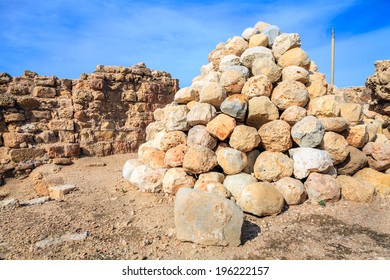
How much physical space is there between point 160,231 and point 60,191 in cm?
252

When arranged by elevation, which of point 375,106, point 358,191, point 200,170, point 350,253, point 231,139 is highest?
point 375,106

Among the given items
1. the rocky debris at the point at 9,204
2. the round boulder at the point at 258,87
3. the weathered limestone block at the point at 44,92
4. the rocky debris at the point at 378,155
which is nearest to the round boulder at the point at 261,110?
the round boulder at the point at 258,87

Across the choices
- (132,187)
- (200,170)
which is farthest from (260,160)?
(132,187)

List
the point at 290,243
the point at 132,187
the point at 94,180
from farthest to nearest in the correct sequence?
1. the point at 94,180
2. the point at 132,187
3. the point at 290,243

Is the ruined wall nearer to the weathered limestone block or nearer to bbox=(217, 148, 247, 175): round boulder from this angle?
the weathered limestone block

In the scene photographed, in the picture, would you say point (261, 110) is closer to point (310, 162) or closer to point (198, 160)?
point (310, 162)

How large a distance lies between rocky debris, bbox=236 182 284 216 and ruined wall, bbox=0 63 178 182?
15.6 feet

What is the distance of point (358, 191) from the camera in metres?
3.98

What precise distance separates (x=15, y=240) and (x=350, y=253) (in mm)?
3711

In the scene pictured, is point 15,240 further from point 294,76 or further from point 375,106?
point 375,106

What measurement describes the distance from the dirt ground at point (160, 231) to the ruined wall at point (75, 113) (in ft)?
7.40

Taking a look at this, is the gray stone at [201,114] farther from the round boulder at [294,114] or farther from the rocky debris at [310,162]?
the rocky debris at [310,162]

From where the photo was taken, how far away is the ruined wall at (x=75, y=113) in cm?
614

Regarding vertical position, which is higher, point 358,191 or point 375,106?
point 375,106
